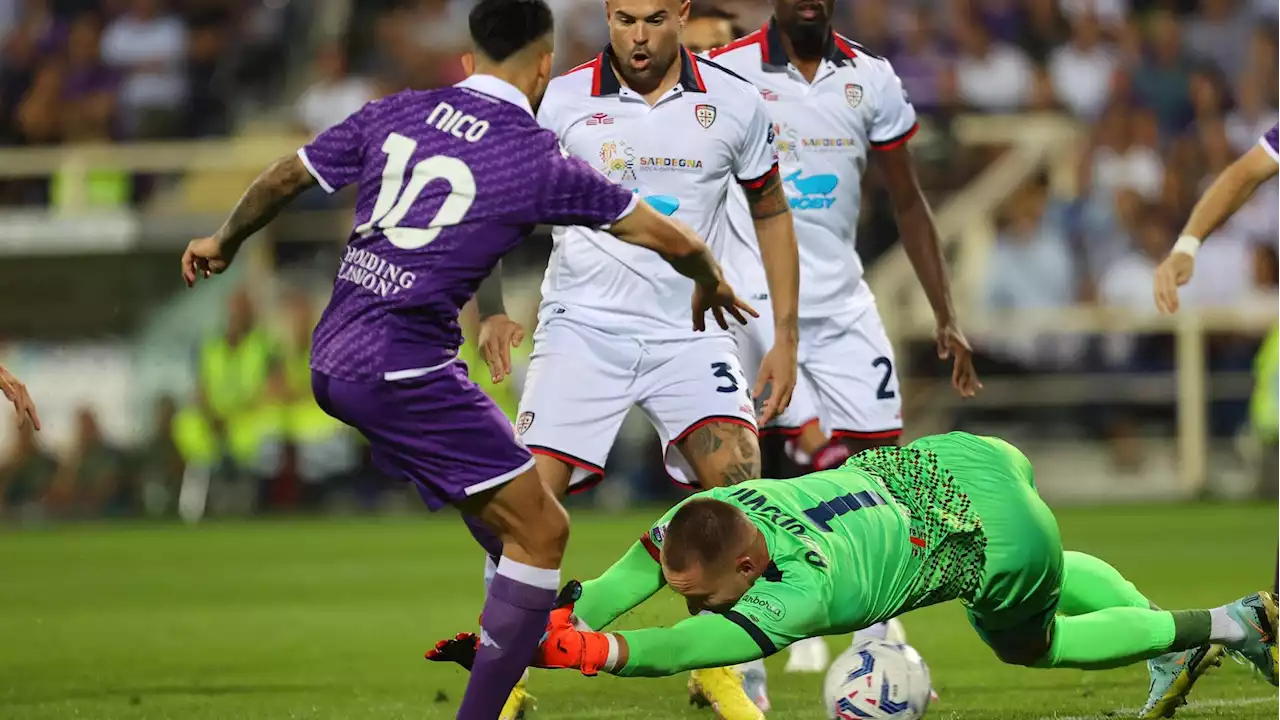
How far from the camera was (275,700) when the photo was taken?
7477mm

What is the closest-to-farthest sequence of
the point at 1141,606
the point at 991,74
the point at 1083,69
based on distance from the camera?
the point at 1141,606 → the point at 991,74 → the point at 1083,69

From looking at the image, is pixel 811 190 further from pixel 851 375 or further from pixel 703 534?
pixel 703 534

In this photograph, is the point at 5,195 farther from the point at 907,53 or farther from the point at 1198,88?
the point at 1198,88

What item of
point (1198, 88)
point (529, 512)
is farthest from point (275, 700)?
point (1198, 88)

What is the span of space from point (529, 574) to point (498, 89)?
1.38m

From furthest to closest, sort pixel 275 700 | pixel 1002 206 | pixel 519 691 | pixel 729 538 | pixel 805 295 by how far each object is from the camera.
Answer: pixel 1002 206 → pixel 805 295 → pixel 275 700 → pixel 519 691 → pixel 729 538

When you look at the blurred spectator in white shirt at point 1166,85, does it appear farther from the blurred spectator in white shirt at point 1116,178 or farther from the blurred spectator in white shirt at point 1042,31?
the blurred spectator in white shirt at point 1042,31

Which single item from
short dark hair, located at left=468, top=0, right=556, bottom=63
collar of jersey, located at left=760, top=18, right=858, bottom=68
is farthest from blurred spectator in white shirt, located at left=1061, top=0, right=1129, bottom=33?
short dark hair, located at left=468, top=0, right=556, bottom=63

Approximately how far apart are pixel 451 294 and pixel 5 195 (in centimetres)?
1665

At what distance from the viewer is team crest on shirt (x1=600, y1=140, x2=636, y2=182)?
22.7 ft

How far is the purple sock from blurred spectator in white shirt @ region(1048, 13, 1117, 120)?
1523cm

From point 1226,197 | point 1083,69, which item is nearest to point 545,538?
point 1226,197

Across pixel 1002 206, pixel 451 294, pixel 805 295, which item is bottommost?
pixel 1002 206

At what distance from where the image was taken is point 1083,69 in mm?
19734
